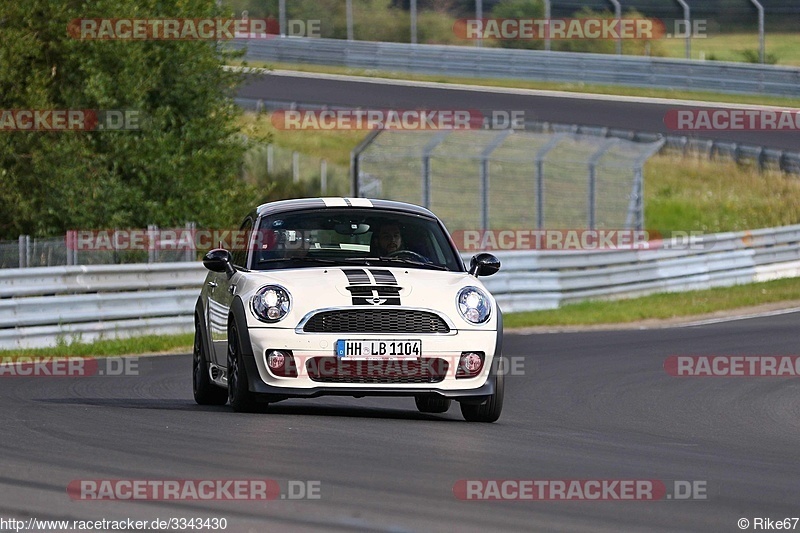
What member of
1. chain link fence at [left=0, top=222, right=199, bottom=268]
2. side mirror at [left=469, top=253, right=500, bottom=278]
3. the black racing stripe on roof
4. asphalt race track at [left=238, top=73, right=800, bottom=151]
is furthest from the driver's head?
asphalt race track at [left=238, top=73, right=800, bottom=151]

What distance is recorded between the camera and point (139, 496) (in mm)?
6637

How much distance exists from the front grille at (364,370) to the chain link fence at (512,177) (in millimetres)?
13347

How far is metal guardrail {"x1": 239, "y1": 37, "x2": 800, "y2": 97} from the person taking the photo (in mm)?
36938

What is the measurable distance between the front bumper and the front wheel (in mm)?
107

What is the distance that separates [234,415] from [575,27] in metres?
29.9

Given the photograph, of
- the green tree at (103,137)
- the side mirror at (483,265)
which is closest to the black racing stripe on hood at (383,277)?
the side mirror at (483,265)

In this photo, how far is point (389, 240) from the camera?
35.1 feet

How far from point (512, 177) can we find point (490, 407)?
72.5ft

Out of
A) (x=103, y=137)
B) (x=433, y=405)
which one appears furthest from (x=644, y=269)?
(x=433, y=405)

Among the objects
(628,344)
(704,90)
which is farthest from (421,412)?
(704,90)

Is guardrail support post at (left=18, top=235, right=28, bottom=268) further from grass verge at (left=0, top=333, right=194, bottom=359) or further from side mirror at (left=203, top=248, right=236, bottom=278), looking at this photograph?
side mirror at (left=203, top=248, right=236, bottom=278)

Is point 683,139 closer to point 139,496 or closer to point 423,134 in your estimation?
point 423,134

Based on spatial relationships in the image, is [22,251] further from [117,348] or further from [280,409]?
[280,409]

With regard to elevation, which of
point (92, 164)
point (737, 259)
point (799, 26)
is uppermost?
point (799, 26)
